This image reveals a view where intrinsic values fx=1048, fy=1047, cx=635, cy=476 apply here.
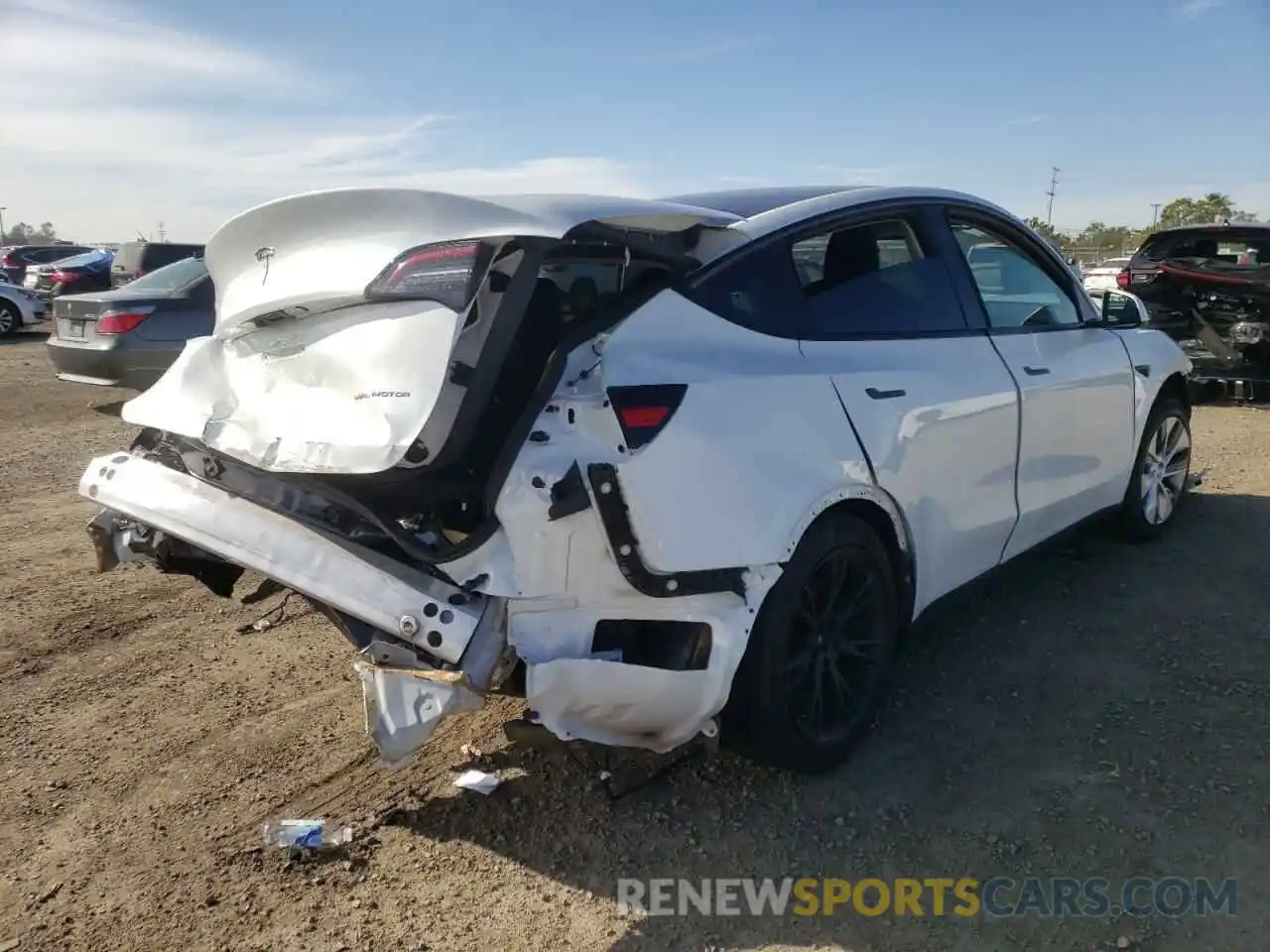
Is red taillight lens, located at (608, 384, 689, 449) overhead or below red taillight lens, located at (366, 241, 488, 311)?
below

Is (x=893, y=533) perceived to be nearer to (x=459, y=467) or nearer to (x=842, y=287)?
(x=842, y=287)

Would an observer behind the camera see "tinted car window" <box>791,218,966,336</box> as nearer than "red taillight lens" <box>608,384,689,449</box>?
No

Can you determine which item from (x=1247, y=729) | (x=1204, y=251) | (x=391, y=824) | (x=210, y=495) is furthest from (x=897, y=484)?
(x=1204, y=251)

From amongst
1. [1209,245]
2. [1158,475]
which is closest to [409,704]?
[1158,475]

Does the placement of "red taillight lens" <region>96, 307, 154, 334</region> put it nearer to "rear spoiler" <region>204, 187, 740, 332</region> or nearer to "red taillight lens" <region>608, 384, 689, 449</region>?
"rear spoiler" <region>204, 187, 740, 332</region>

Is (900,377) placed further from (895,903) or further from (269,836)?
(269,836)

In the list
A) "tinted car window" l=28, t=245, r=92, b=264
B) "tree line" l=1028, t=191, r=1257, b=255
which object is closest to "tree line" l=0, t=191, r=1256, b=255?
"tree line" l=1028, t=191, r=1257, b=255

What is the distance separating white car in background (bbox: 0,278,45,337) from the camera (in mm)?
19000

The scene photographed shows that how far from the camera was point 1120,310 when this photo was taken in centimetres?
501

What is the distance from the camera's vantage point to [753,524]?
110 inches

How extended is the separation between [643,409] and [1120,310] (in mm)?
3338

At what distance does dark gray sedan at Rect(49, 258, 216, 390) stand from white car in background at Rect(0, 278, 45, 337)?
11.3m

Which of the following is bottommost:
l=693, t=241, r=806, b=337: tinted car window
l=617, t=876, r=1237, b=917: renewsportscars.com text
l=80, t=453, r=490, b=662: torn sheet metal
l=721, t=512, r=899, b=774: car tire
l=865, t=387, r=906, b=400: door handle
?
l=617, t=876, r=1237, b=917: renewsportscars.com text

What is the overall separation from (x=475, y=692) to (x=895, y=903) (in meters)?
1.24
